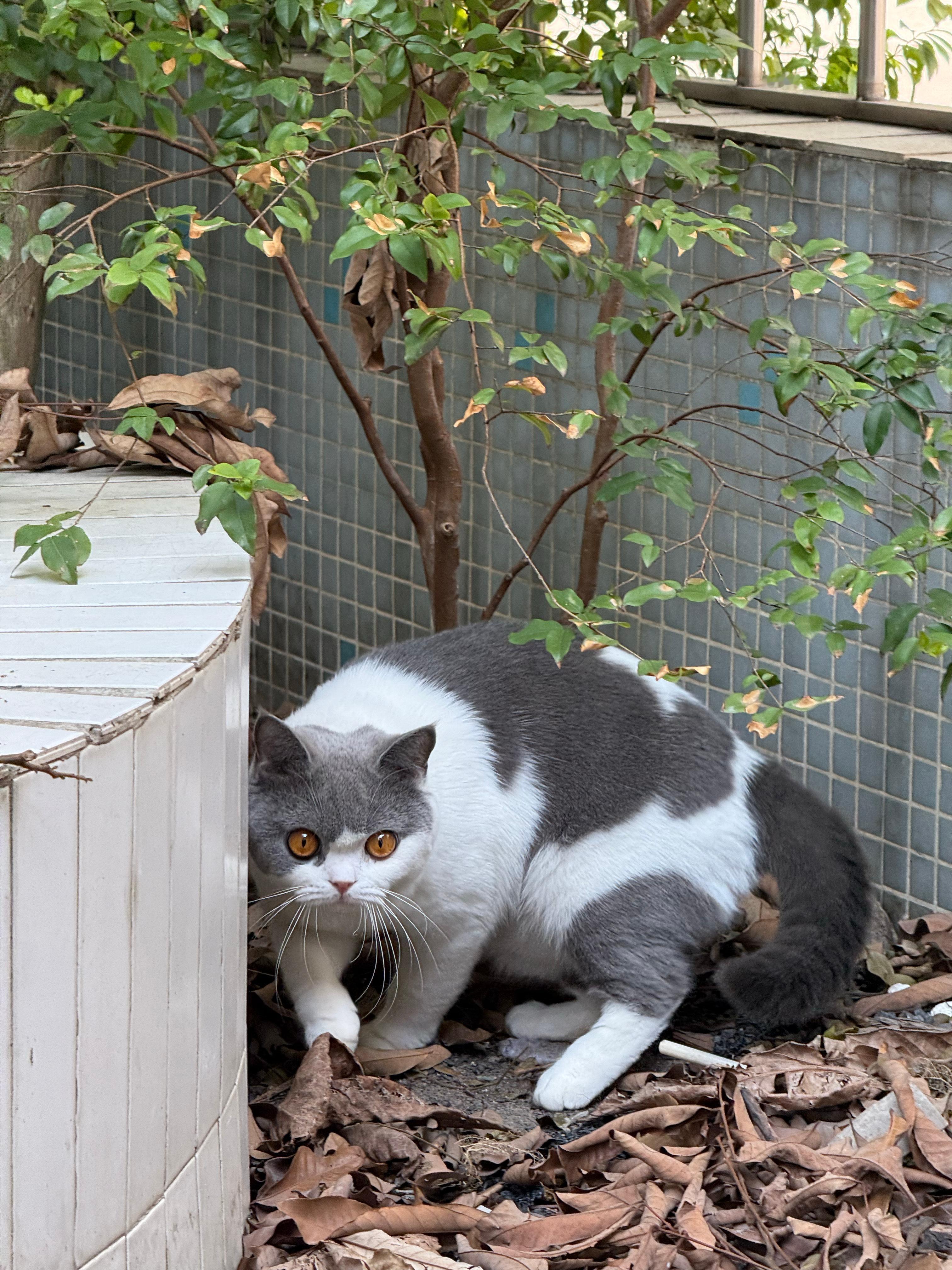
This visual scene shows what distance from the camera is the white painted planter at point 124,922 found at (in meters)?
1.56

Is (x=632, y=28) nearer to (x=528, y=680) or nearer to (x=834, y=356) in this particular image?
(x=834, y=356)

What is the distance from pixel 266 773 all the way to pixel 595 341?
1533mm

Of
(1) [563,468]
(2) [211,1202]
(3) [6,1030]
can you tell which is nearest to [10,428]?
(1) [563,468]

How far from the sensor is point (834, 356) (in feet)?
10.5

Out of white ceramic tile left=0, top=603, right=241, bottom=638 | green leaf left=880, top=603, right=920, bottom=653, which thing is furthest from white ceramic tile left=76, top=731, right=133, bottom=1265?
green leaf left=880, top=603, right=920, bottom=653

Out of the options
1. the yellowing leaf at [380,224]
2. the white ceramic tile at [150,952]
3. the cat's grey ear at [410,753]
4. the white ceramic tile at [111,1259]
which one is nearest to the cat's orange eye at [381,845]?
the cat's grey ear at [410,753]

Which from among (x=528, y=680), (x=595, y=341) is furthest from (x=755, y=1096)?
(x=595, y=341)

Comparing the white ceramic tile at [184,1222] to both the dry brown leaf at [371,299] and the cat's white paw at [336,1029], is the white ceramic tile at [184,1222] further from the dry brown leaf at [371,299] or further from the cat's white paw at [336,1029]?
the dry brown leaf at [371,299]

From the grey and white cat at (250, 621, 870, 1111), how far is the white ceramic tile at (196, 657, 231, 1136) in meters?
Answer: 0.52

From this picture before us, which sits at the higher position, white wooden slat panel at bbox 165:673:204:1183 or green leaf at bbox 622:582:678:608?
green leaf at bbox 622:582:678:608

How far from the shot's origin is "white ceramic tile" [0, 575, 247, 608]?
210cm

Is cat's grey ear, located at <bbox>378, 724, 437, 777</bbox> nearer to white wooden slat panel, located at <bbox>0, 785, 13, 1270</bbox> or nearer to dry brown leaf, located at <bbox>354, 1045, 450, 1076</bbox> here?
dry brown leaf, located at <bbox>354, 1045, 450, 1076</bbox>

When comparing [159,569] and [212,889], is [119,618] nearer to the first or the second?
[159,569]

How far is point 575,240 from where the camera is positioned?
2656 mm
